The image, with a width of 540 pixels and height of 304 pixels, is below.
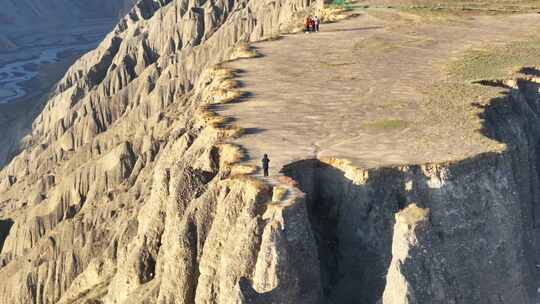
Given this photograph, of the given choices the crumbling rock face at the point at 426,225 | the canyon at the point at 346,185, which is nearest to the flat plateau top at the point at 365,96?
the canyon at the point at 346,185

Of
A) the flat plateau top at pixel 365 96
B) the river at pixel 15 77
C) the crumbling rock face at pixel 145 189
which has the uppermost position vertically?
the flat plateau top at pixel 365 96

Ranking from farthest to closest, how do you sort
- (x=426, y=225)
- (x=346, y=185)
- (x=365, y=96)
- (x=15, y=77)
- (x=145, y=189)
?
(x=15, y=77) < (x=145, y=189) < (x=365, y=96) < (x=346, y=185) < (x=426, y=225)

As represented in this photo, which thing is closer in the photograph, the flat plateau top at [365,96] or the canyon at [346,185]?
the canyon at [346,185]

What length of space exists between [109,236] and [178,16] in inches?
3007

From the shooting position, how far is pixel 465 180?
2441 cm

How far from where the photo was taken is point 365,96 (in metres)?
32.7

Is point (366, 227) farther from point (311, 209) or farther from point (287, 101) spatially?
point (287, 101)

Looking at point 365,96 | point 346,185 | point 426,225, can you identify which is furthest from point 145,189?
point 426,225

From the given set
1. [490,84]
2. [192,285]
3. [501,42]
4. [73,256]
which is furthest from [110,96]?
[192,285]

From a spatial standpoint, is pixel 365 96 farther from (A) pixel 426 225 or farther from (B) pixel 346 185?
(A) pixel 426 225

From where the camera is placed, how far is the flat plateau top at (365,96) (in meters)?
Answer: 26.5

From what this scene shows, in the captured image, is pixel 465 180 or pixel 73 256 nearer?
pixel 465 180

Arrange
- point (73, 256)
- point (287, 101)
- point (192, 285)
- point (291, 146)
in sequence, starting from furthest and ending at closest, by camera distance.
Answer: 1. point (73, 256)
2. point (287, 101)
3. point (291, 146)
4. point (192, 285)

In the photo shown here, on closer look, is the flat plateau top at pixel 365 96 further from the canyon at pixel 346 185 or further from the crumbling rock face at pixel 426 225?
the crumbling rock face at pixel 426 225
